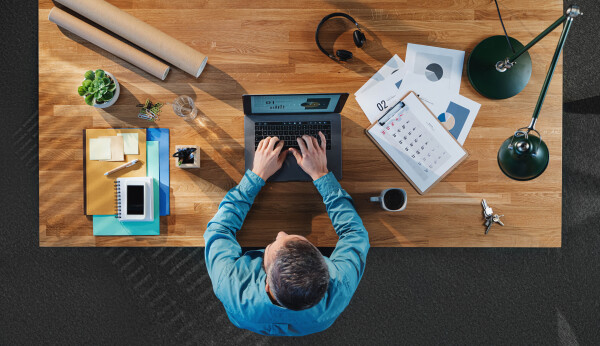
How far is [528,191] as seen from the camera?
1.30 m

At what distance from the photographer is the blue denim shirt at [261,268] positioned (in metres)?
1.09

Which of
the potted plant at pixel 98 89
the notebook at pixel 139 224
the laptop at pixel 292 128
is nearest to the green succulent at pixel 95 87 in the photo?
the potted plant at pixel 98 89

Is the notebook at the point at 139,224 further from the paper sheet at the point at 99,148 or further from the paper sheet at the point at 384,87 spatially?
the paper sheet at the point at 384,87

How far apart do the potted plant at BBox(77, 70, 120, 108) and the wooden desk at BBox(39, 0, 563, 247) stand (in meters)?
0.05

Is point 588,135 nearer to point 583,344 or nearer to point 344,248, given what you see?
point 583,344

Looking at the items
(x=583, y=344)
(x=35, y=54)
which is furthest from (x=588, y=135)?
(x=35, y=54)

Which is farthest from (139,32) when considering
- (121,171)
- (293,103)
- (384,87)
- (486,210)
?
(486,210)

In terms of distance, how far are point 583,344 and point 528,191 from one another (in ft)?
4.51

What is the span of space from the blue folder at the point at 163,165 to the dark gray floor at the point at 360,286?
2.46 ft

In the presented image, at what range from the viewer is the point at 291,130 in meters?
1.27

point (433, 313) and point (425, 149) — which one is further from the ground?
point (425, 149)

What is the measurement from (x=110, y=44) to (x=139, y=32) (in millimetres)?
125

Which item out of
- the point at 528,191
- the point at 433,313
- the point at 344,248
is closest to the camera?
the point at 344,248

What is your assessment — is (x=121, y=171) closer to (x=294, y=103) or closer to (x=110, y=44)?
(x=110, y=44)
